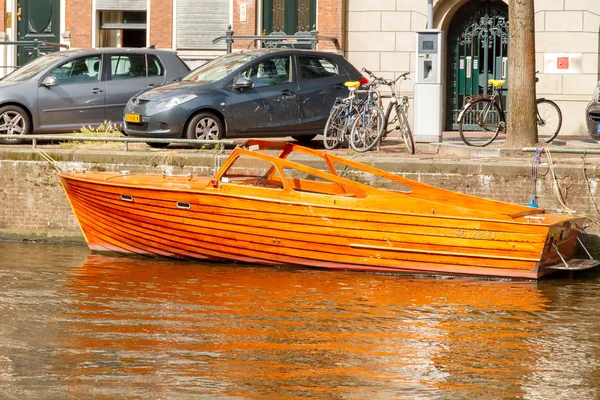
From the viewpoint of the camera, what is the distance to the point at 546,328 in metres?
11.6

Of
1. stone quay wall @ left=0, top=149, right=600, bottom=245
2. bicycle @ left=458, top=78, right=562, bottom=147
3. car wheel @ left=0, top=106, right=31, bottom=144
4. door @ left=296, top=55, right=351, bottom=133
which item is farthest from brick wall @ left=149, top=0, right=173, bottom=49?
stone quay wall @ left=0, top=149, right=600, bottom=245

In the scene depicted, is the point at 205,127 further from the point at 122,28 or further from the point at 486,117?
the point at 122,28

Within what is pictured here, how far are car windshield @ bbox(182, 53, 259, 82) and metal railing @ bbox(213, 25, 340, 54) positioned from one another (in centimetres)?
626

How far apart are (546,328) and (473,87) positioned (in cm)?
1412

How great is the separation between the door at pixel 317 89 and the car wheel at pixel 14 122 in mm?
4143

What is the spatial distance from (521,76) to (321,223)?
4458 millimetres

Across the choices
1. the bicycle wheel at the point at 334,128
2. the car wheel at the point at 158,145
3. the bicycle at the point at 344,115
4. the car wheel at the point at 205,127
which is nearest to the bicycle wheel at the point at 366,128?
the bicycle at the point at 344,115

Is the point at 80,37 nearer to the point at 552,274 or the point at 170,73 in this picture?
the point at 170,73

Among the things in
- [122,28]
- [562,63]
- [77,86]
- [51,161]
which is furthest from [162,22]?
[51,161]

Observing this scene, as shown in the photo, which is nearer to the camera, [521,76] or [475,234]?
[475,234]

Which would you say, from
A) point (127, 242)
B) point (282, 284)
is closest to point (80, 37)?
point (127, 242)

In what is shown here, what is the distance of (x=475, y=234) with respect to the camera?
13.9 metres

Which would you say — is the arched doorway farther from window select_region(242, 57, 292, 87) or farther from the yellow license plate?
the yellow license plate

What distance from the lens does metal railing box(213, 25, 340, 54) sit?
25.4 m
